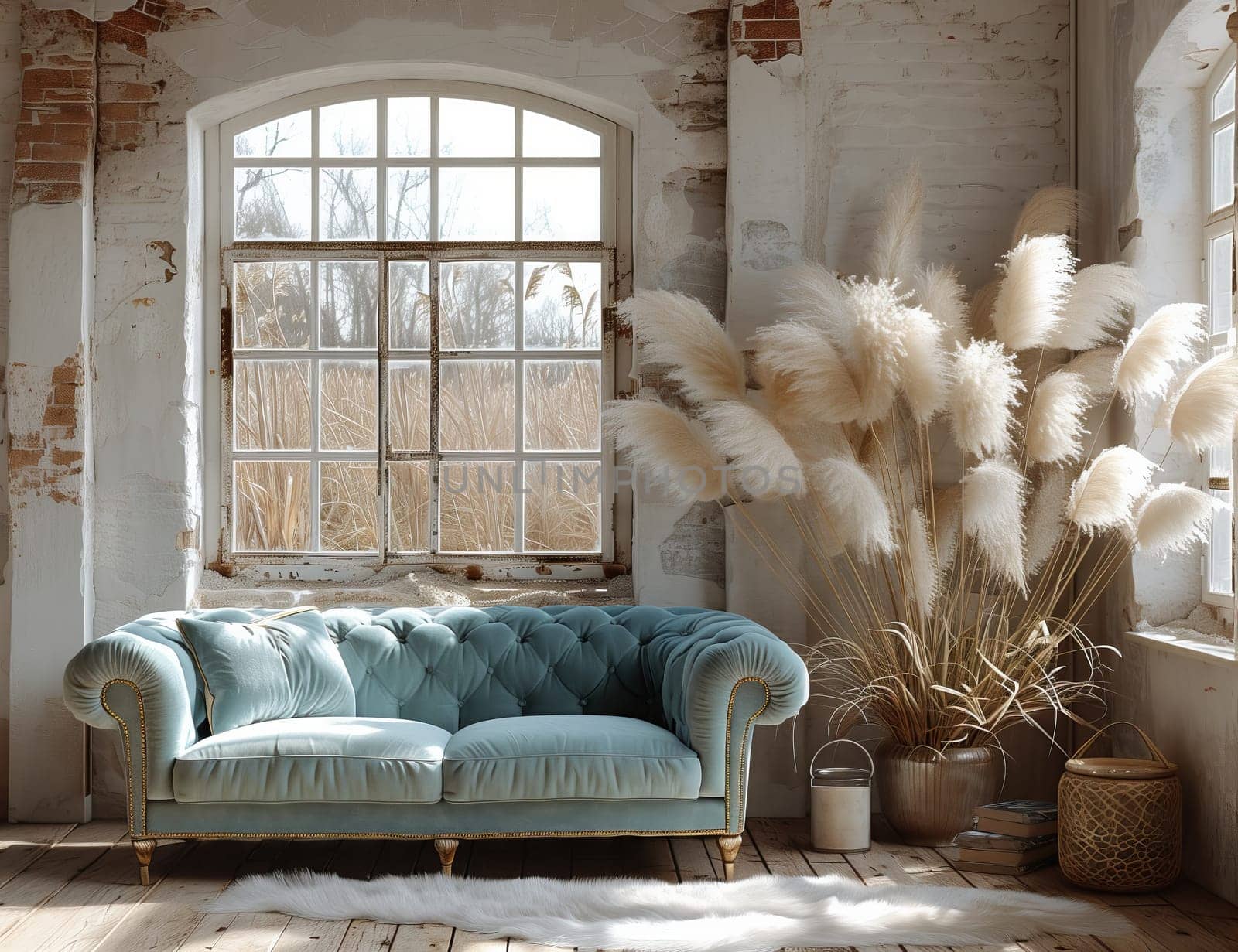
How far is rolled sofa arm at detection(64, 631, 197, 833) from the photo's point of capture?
3.12 meters

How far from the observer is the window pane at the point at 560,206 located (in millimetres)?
4285

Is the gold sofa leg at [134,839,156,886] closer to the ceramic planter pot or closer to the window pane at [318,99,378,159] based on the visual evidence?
the ceramic planter pot

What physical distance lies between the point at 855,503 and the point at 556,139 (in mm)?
1924


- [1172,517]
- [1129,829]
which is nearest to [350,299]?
[1172,517]

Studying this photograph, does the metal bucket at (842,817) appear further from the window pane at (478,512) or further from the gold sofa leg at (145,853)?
the gold sofa leg at (145,853)

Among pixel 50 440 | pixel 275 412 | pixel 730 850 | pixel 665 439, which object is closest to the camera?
pixel 730 850

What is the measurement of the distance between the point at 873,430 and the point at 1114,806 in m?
1.31

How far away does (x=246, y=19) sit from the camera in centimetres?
409

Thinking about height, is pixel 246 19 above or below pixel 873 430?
above

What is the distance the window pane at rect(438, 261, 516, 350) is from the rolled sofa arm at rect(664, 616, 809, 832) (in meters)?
1.65

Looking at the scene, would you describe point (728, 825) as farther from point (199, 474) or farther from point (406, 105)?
point (406, 105)

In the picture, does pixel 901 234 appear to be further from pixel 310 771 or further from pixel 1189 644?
pixel 310 771

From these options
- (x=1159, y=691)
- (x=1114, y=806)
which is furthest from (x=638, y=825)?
A: (x=1159, y=691)

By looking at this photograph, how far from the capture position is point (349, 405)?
4.27m
